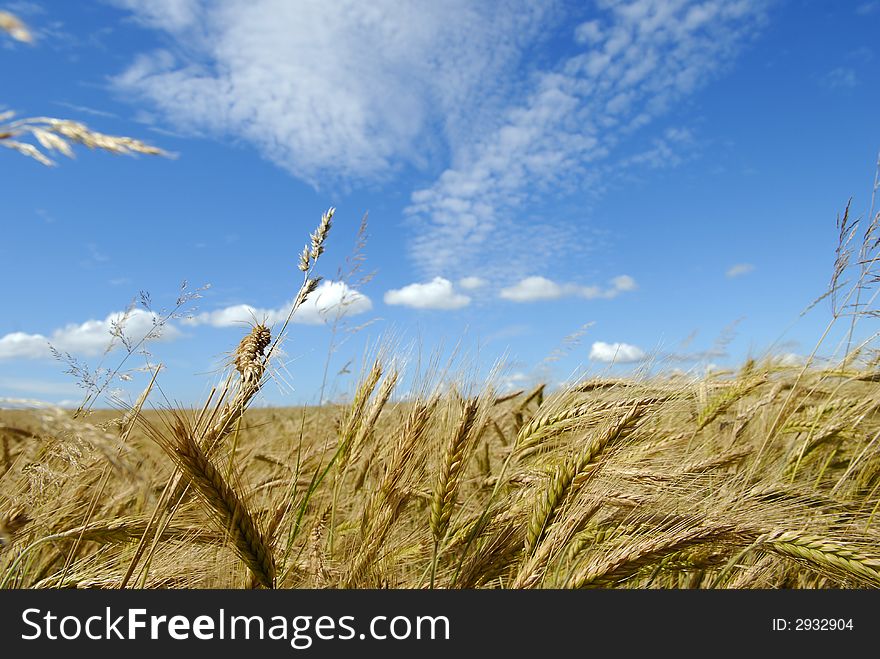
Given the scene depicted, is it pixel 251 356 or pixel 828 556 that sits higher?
pixel 251 356

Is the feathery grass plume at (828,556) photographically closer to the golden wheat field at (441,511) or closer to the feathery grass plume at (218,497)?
the golden wheat field at (441,511)

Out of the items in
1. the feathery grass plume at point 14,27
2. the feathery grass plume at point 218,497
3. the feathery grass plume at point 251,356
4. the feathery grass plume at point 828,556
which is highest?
the feathery grass plume at point 251,356

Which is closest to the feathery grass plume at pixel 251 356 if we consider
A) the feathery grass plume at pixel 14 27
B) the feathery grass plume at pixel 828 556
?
the feathery grass plume at pixel 14 27

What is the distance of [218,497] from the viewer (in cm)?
155

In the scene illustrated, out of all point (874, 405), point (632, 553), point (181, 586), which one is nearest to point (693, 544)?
point (632, 553)

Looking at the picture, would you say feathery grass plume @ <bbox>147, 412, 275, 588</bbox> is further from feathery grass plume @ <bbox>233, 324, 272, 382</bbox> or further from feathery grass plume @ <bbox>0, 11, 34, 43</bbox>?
feathery grass plume @ <bbox>0, 11, 34, 43</bbox>

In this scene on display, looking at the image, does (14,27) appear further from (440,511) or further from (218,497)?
(440,511)

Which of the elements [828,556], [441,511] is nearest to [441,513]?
[441,511]

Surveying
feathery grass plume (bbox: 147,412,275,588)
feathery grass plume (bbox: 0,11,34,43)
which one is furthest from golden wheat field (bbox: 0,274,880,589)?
feathery grass plume (bbox: 0,11,34,43)

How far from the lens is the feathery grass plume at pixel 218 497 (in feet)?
4.82

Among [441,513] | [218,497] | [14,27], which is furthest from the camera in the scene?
[441,513]

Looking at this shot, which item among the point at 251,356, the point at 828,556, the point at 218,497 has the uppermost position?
the point at 251,356

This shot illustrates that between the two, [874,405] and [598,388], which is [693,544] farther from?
[874,405]

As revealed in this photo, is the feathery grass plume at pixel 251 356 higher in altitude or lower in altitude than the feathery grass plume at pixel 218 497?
higher
